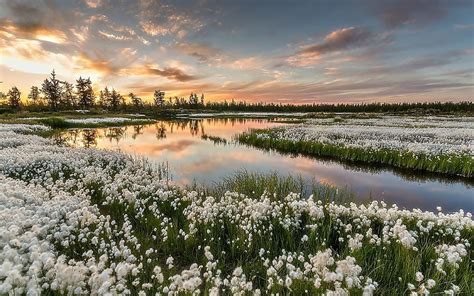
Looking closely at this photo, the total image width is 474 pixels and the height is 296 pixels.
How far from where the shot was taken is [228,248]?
24.7ft

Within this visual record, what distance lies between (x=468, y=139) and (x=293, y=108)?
507 ft

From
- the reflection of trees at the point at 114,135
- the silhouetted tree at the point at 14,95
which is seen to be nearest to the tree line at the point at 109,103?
the silhouetted tree at the point at 14,95

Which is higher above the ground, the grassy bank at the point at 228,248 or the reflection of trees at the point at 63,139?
the grassy bank at the point at 228,248

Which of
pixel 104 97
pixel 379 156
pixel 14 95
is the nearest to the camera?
pixel 379 156

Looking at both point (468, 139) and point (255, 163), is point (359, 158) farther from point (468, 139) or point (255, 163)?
point (468, 139)

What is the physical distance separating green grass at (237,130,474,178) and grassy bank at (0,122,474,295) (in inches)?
495

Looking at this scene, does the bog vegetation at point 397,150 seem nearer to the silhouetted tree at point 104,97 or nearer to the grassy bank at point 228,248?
the grassy bank at point 228,248

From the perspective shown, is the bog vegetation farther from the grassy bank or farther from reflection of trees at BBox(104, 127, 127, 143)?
reflection of trees at BBox(104, 127, 127, 143)

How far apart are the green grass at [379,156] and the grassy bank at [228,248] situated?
1258cm

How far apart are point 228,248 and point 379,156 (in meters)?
17.6

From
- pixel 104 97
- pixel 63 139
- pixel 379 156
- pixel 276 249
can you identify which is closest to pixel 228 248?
pixel 276 249

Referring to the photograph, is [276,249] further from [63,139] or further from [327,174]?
[63,139]

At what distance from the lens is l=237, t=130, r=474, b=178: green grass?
18.0 m

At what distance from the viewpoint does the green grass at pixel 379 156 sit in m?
18.0
